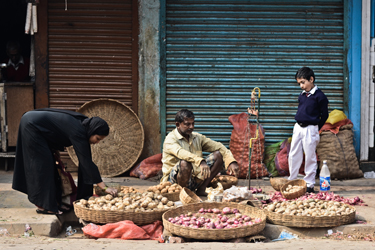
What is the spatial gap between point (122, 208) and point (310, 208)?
192 cm

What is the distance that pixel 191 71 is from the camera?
744 cm

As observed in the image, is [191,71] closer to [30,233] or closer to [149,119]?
[149,119]

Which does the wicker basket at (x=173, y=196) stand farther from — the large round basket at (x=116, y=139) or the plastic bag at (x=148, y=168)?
the large round basket at (x=116, y=139)

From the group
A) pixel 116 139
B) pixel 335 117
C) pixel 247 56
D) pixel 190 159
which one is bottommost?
pixel 190 159

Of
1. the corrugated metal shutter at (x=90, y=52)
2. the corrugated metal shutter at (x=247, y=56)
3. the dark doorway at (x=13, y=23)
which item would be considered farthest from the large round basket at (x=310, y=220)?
the dark doorway at (x=13, y=23)

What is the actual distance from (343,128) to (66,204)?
A: 445 cm

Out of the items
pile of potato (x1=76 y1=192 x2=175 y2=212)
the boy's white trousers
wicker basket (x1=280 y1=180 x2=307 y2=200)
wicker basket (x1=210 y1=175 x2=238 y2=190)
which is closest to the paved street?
pile of potato (x1=76 y1=192 x2=175 y2=212)

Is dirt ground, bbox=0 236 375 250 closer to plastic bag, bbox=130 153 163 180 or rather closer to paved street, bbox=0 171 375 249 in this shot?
paved street, bbox=0 171 375 249

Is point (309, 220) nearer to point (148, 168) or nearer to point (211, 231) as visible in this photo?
point (211, 231)

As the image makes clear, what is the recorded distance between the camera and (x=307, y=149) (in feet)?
20.0

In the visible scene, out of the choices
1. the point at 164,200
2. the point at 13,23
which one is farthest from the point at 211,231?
the point at 13,23

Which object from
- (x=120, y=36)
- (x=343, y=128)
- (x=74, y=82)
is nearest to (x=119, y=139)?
(x=74, y=82)

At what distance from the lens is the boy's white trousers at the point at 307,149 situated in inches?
238

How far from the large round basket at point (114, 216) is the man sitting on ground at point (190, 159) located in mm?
958
